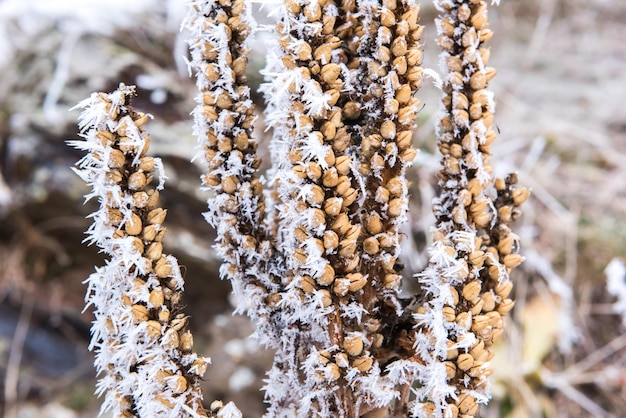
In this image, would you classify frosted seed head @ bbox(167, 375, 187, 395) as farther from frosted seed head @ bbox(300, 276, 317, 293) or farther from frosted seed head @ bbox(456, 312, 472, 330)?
frosted seed head @ bbox(456, 312, 472, 330)

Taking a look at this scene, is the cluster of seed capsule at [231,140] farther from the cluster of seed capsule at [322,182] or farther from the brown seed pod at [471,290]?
the brown seed pod at [471,290]

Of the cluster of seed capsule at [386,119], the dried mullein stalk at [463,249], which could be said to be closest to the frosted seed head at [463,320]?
the dried mullein stalk at [463,249]

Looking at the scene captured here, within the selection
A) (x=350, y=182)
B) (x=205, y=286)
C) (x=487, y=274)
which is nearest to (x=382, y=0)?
(x=350, y=182)

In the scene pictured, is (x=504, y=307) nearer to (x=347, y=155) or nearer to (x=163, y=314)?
(x=347, y=155)

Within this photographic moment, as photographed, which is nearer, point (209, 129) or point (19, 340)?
point (209, 129)

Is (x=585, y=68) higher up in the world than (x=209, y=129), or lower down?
higher up

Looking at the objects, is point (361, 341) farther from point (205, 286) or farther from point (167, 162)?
point (205, 286)
